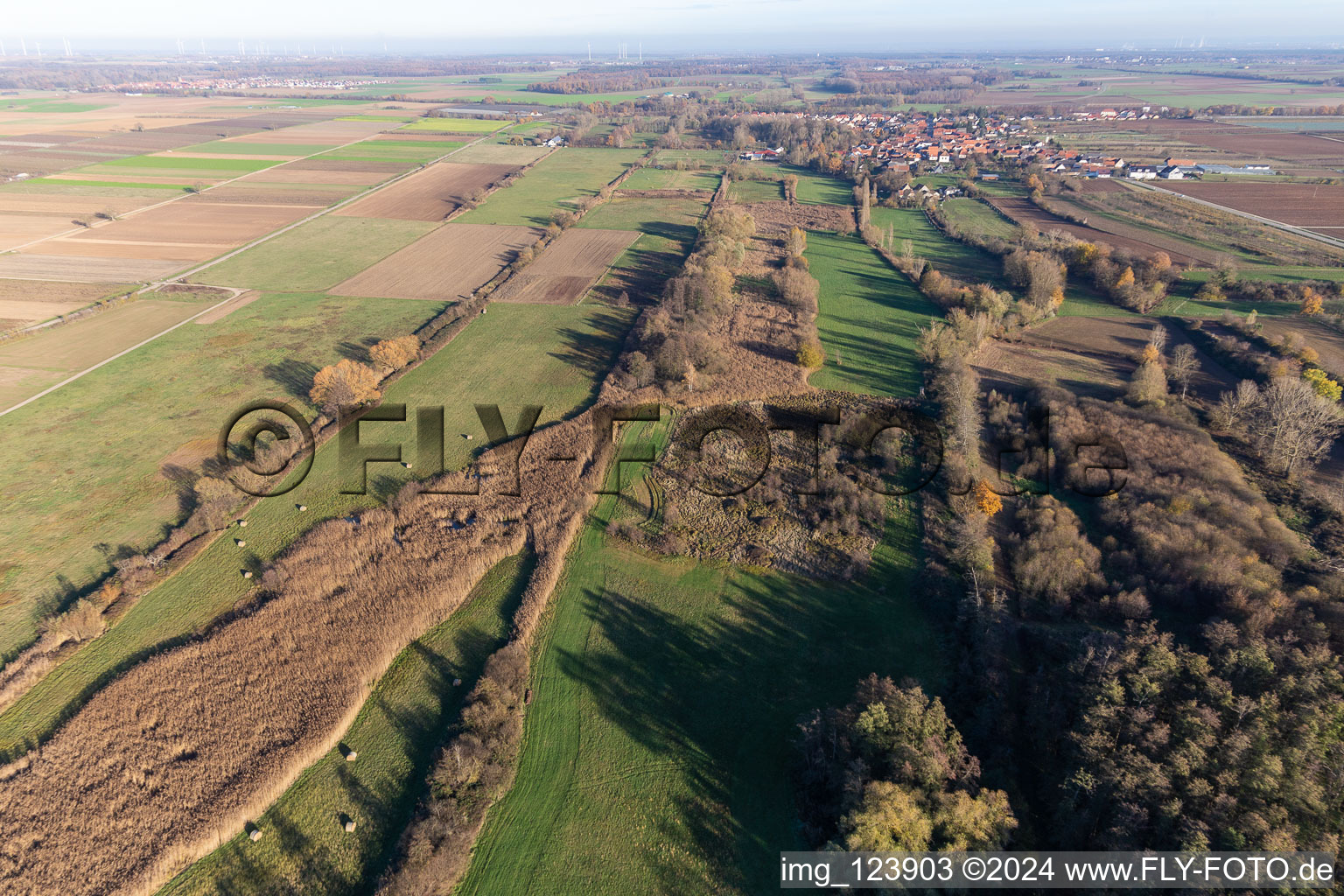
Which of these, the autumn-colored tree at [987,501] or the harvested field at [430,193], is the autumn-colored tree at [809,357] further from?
the harvested field at [430,193]

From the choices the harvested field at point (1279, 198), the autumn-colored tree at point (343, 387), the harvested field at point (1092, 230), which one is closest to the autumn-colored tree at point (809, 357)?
the autumn-colored tree at point (343, 387)

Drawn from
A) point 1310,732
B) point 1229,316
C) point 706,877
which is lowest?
point 706,877

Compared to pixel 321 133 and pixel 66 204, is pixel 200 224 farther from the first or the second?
pixel 321 133

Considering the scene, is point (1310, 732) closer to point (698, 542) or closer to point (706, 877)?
point (706, 877)

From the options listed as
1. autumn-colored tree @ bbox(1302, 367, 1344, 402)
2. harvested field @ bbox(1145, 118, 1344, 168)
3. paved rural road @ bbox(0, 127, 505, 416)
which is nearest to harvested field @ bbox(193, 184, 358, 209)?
paved rural road @ bbox(0, 127, 505, 416)

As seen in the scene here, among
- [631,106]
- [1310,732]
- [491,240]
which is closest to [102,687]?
[1310,732]
